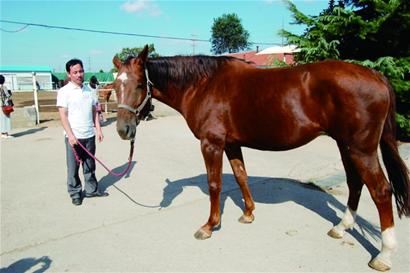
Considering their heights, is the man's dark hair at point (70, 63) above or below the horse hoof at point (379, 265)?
above

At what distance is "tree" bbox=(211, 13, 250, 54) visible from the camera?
71.3 meters

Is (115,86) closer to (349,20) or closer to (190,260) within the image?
(190,260)

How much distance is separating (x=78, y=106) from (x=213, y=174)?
203 centimetres

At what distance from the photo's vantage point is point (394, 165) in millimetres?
2803

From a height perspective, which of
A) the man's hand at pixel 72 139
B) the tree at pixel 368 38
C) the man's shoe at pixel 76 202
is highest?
the tree at pixel 368 38

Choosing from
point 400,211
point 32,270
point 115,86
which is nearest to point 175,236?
point 32,270

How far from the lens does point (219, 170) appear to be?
128 inches

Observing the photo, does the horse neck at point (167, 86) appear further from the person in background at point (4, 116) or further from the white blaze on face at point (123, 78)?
the person in background at point (4, 116)

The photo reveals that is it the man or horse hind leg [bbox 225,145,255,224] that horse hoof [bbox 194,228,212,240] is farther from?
the man

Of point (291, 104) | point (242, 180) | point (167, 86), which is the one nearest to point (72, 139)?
point (167, 86)

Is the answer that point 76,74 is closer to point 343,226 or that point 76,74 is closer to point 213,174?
point 213,174

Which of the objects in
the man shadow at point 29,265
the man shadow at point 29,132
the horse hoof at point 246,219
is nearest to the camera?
the man shadow at point 29,265

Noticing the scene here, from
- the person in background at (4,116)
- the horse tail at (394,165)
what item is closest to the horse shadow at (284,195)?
the horse tail at (394,165)

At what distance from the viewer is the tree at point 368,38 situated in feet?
23.9
